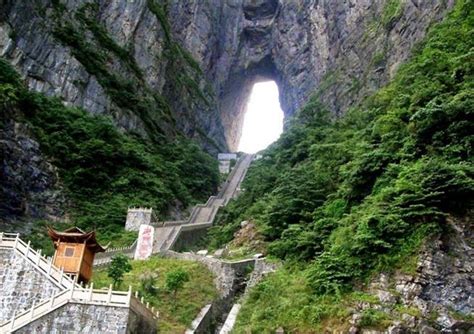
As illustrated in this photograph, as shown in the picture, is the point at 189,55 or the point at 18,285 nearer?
the point at 18,285

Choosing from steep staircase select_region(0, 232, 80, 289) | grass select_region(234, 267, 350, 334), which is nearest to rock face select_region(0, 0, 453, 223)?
steep staircase select_region(0, 232, 80, 289)

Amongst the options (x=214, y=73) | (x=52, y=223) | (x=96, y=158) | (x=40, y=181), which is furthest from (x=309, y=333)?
(x=214, y=73)

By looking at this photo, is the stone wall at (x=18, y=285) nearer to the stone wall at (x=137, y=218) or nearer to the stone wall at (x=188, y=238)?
the stone wall at (x=188, y=238)

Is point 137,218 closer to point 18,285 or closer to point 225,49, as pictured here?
point 18,285

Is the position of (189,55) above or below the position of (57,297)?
above

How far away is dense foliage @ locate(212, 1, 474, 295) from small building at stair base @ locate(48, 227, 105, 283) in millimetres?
7592

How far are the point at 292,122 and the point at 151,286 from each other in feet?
71.0

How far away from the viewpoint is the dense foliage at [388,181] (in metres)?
15.1

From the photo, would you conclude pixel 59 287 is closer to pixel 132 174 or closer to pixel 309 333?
pixel 309 333

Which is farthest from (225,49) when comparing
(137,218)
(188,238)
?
(137,218)

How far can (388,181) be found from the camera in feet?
59.0

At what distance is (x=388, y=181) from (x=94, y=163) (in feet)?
76.4

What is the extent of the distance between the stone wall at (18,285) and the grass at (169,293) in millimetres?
3284

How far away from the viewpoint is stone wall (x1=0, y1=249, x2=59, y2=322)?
17.1 metres
